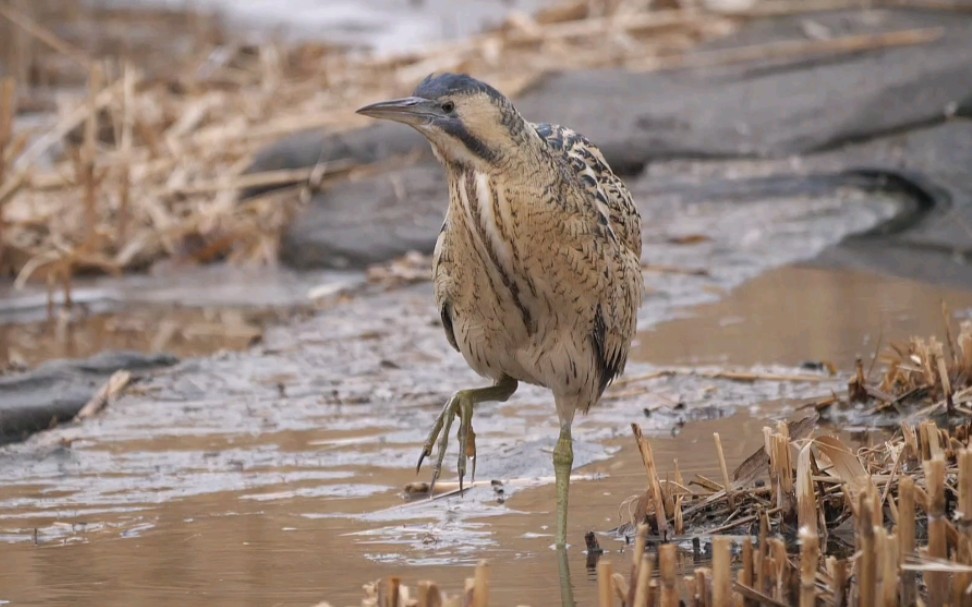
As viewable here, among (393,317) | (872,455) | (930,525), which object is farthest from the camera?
(393,317)

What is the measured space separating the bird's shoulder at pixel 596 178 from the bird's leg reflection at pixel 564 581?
108 centimetres

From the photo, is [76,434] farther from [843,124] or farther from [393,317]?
[843,124]

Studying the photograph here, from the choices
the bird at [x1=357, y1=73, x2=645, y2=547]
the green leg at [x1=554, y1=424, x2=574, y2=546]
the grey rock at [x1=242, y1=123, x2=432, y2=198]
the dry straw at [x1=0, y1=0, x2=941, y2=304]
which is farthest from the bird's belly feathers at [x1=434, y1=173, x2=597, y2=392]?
the grey rock at [x1=242, y1=123, x2=432, y2=198]

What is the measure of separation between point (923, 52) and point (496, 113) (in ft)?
27.6

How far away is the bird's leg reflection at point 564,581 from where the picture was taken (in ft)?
14.6

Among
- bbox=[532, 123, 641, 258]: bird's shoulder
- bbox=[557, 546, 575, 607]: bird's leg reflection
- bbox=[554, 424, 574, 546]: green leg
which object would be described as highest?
bbox=[532, 123, 641, 258]: bird's shoulder

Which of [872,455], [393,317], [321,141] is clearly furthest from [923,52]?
[872,455]

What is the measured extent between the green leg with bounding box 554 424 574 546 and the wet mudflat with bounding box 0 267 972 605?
0.28ft

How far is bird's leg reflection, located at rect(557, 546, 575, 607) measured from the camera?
4.45 meters

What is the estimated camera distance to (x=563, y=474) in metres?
5.18

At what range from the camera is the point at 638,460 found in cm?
595

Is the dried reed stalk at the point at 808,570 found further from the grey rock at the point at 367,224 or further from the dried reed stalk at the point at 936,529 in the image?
the grey rock at the point at 367,224

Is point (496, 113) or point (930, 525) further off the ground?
point (496, 113)

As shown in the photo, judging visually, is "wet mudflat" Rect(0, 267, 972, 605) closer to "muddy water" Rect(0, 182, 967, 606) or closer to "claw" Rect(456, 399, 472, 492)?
"muddy water" Rect(0, 182, 967, 606)
